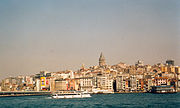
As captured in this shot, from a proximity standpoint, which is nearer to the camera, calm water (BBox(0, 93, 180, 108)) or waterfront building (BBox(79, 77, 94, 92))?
calm water (BBox(0, 93, 180, 108))

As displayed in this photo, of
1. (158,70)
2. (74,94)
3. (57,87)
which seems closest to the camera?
(74,94)

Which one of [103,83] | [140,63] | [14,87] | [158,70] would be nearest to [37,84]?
[14,87]

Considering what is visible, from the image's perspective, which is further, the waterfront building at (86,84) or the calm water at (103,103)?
the waterfront building at (86,84)

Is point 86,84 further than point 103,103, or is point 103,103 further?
point 86,84

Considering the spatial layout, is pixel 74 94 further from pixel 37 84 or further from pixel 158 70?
pixel 158 70

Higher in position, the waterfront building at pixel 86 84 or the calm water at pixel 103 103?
the waterfront building at pixel 86 84

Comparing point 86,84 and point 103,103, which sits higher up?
point 86,84

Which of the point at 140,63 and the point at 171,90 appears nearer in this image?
the point at 171,90

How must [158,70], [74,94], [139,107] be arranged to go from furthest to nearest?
1. [158,70]
2. [74,94]
3. [139,107]

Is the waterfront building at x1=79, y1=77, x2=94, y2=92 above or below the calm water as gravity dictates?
above

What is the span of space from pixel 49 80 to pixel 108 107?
7301 cm

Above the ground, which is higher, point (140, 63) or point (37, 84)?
point (140, 63)

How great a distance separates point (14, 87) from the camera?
117562mm

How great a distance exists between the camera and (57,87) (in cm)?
10075
